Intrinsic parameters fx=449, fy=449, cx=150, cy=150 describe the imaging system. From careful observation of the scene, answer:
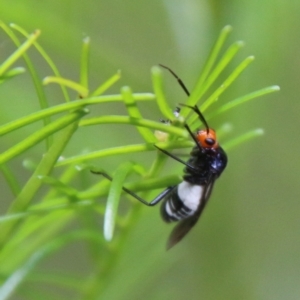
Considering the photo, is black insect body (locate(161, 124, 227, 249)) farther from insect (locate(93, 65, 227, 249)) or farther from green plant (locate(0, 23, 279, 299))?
green plant (locate(0, 23, 279, 299))

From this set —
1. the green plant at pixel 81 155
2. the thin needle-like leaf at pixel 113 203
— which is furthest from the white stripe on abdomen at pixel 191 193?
the thin needle-like leaf at pixel 113 203

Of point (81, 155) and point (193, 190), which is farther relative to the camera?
point (193, 190)

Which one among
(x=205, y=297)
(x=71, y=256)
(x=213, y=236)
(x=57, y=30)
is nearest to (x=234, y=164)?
(x=213, y=236)

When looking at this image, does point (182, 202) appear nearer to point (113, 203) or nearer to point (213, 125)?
point (213, 125)

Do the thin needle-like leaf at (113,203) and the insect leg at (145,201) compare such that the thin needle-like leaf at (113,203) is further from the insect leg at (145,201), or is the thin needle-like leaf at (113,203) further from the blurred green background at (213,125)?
the blurred green background at (213,125)

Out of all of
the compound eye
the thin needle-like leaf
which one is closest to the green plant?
the thin needle-like leaf

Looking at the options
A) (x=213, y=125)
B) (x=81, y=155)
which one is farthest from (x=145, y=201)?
(x=213, y=125)
